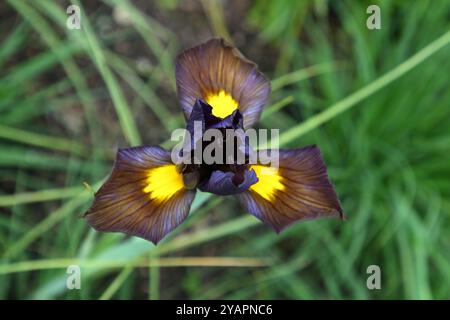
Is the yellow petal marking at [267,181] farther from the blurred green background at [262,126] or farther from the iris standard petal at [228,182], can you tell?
the blurred green background at [262,126]

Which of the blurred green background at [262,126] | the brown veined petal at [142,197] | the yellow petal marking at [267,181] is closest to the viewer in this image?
the brown veined petal at [142,197]

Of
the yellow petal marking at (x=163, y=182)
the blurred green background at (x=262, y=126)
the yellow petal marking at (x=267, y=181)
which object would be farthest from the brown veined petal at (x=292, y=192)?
the blurred green background at (x=262, y=126)

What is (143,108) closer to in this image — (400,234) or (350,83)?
(350,83)

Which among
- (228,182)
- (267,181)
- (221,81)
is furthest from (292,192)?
(221,81)

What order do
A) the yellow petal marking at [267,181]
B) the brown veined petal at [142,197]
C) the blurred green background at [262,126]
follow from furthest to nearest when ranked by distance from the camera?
1. the blurred green background at [262,126]
2. the yellow petal marking at [267,181]
3. the brown veined petal at [142,197]

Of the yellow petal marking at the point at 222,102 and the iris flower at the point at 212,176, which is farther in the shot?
the yellow petal marking at the point at 222,102

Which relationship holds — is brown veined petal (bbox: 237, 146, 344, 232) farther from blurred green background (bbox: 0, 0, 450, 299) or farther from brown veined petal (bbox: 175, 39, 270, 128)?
blurred green background (bbox: 0, 0, 450, 299)

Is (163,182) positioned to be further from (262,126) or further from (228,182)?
(262,126)

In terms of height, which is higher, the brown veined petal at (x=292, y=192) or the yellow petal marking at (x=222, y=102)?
the yellow petal marking at (x=222, y=102)
